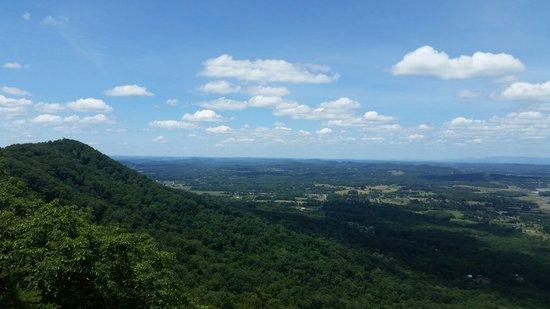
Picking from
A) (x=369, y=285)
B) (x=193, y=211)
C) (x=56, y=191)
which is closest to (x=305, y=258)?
(x=369, y=285)

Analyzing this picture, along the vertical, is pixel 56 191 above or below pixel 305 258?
above

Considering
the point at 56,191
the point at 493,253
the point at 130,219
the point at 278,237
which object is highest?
the point at 56,191

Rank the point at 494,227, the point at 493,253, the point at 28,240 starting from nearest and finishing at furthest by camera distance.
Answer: the point at 28,240 < the point at 493,253 < the point at 494,227

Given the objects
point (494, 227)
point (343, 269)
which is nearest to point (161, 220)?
point (343, 269)

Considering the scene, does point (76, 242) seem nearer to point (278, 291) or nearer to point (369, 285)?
point (278, 291)

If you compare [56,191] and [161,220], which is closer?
[56,191]

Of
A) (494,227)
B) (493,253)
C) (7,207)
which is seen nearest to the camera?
(7,207)
